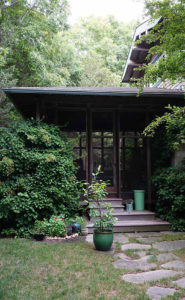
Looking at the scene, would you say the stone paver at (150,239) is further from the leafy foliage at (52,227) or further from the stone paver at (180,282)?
the stone paver at (180,282)

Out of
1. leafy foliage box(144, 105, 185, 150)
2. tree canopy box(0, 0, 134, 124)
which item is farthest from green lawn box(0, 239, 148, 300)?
tree canopy box(0, 0, 134, 124)

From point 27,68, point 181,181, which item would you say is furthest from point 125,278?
point 27,68

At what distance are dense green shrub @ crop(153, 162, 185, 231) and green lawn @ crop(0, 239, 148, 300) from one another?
90.2 inches

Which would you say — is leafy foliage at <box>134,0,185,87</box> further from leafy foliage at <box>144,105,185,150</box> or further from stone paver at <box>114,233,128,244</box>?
stone paver at <box>114,233,128,244</box>

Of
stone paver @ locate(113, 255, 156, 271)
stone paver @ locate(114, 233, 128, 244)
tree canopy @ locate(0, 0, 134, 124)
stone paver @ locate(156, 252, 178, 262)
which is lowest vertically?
stone paver @ locate(113, 255, 156, 271)

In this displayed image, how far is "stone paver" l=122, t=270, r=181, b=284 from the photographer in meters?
3.11

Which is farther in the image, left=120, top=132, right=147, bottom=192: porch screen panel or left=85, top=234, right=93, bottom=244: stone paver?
left=120, top=132, right=147, bottom=192: porch screen panel

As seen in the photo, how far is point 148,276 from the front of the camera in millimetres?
3219

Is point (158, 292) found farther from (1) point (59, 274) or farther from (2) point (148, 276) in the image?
(1) point (59, 274)

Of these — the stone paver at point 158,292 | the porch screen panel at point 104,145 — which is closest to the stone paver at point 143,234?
the porch screen panel at point 104,145

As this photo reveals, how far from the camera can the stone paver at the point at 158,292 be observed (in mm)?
2668

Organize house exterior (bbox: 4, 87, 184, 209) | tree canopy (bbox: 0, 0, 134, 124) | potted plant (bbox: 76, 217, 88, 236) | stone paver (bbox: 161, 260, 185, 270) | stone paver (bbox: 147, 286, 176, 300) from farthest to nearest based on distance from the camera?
tree canopy (bbox: 0, 0, 134, 124) → house exterior (bbox: 4, 87, 184, 209) → potted plant (bbox: 76, 217, 88, 236) → stone paver (bbox: 161, 260, 185, 270) → stone paver (bbox: 147, 286, 176, 300)

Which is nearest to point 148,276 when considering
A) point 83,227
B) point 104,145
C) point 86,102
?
point 83,227

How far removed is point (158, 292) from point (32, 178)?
11.2ft
